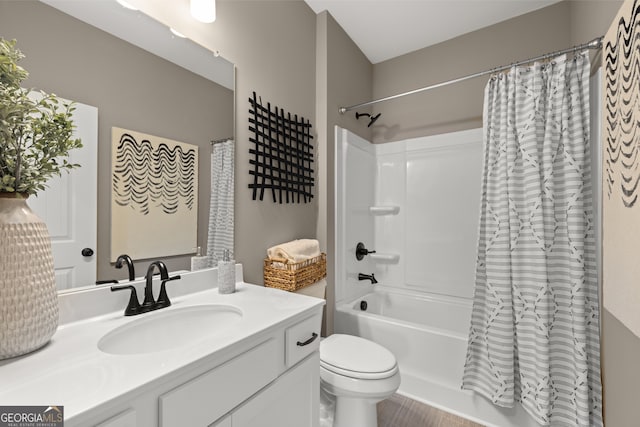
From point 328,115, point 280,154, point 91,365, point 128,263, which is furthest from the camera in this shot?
point 328,115

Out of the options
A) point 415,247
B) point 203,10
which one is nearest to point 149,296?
point 203,10

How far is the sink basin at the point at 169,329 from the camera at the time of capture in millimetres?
856

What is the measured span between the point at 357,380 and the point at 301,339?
1.70ft

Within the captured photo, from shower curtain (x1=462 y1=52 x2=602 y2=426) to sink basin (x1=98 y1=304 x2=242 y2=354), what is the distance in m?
1.47

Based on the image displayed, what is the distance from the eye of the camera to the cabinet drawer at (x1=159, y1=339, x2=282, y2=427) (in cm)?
64

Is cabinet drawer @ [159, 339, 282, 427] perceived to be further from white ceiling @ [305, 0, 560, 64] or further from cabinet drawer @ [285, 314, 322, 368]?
white ceiling @ [305, 0, 560, 64]

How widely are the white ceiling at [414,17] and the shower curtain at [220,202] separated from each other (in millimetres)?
1422

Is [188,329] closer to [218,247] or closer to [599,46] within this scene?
[218,247]

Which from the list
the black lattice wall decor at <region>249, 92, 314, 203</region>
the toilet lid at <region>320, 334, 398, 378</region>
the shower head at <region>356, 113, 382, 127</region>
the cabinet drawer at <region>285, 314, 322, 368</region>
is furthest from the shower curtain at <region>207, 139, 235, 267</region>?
the shower head at <region>356, 113, 382, 127</region>

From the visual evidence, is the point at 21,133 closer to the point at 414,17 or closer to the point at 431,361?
the point at 431,361

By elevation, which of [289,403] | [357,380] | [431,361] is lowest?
[431,361]

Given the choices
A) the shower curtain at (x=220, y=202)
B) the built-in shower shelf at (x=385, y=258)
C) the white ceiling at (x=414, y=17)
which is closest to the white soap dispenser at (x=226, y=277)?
the shower curtain at (x=220, y=202)

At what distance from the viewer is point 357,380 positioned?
52.2 inches

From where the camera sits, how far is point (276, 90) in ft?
5.57
